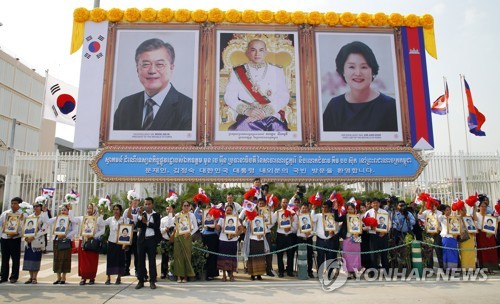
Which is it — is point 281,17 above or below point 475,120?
above

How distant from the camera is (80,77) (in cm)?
1117

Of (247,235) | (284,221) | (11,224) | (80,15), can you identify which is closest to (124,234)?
(11,224)

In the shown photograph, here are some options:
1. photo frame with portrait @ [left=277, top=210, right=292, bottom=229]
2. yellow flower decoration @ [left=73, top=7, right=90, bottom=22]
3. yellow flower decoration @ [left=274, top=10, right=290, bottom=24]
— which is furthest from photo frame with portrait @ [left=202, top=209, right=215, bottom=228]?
yellow flower decoration @ [left=73, top=7, right=90, bottom=22]

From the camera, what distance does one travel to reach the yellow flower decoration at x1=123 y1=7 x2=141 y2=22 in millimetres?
11453

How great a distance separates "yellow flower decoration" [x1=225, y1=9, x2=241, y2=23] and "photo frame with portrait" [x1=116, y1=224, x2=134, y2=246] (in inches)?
284

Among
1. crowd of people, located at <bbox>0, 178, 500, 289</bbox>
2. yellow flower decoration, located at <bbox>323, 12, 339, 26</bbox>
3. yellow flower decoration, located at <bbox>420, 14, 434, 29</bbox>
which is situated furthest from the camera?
yellow flower decoration, located at <bbox>420, 14, 434, 29</bbox>

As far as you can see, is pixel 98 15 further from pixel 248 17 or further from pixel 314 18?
pixel 314 18

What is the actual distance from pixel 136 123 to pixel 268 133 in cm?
385

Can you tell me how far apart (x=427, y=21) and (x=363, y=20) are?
2056mm

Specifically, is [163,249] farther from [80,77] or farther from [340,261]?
[80,77]

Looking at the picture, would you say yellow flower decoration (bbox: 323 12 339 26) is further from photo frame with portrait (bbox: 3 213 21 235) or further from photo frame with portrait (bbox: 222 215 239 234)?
photo frame with portrait (bbox: 3 213 21 235)

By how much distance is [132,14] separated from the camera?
11.5m

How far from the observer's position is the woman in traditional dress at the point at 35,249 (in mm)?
6816

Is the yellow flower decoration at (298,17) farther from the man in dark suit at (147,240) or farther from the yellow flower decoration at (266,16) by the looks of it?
the man in dark suit at (147,240)
